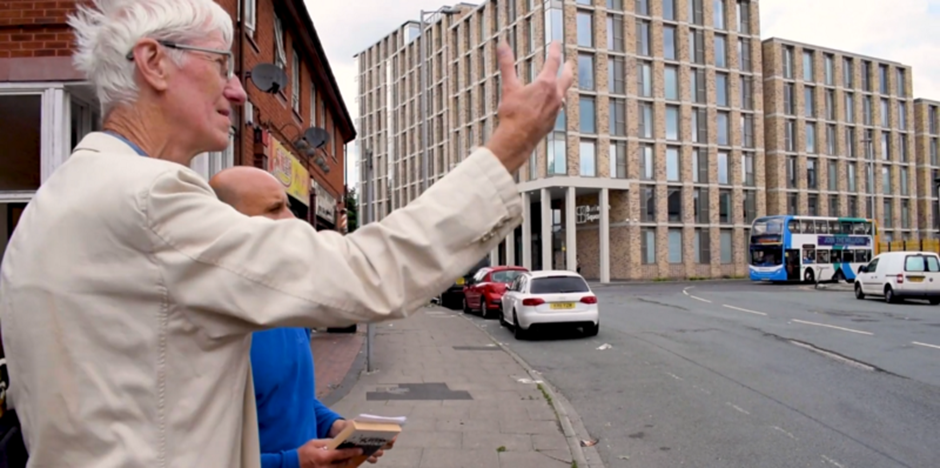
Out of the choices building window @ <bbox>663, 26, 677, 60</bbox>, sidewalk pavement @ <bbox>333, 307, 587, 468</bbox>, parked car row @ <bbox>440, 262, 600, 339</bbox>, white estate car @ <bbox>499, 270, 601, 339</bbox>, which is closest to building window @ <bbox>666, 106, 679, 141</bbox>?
building window @ <bbox>663, 26, 677, 60</bbox>

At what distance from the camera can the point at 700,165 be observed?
55.2 metres

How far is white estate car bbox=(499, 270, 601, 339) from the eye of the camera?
52.1 feet

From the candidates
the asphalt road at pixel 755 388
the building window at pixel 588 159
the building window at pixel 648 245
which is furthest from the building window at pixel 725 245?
the asphalt road at pixel 755 388

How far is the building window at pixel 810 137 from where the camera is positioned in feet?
201

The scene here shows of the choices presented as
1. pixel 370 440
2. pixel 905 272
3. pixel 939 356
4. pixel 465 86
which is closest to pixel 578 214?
pixel 465 86

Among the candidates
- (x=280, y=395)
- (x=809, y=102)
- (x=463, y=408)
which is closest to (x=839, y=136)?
(x=809, y=102)

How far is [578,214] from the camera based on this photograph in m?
54.2

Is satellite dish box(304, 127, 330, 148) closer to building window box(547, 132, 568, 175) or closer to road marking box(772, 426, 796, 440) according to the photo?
road marking box(772, 426, 796, 440)

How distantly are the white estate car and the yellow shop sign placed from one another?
546 centimetres

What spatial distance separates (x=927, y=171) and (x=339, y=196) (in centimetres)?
6671

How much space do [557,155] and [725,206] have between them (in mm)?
15754

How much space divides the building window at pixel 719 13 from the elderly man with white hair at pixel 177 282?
197 ft

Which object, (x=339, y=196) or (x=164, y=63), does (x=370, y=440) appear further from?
(x=339, y=196)

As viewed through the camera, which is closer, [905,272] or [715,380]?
[715,380]
